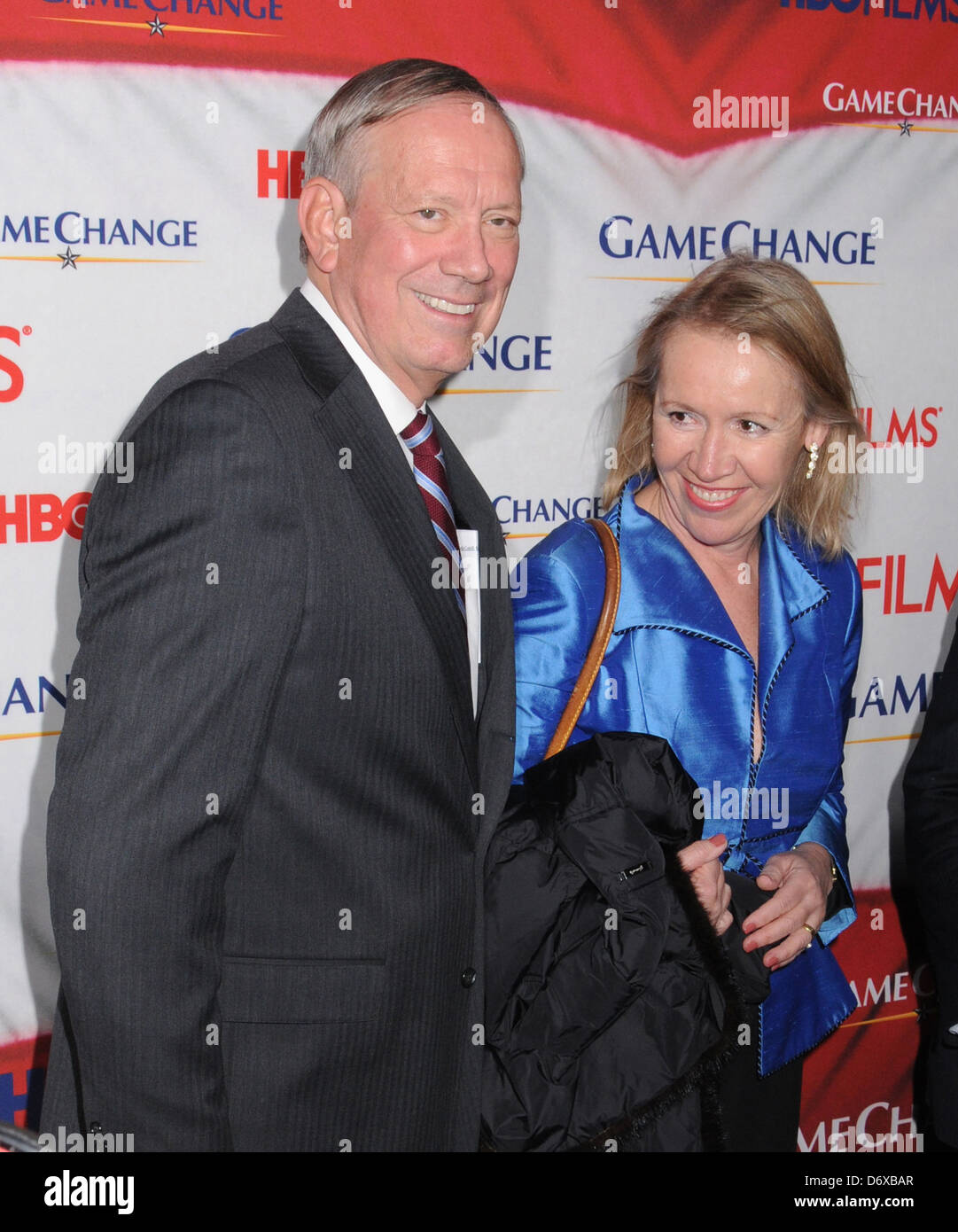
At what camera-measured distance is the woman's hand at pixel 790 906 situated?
6.03 ft

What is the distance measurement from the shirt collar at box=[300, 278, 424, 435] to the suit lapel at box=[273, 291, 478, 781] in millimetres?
75

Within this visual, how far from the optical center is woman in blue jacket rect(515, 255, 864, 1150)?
184cm

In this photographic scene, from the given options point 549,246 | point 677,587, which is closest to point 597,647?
point 677,587

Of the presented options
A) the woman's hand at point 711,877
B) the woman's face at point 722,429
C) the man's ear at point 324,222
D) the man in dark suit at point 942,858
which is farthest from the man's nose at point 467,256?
the man in dark suit at point 942,858

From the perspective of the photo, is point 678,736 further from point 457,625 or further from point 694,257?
point 694,257

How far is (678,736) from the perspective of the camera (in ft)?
6.06

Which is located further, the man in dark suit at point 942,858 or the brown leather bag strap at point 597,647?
the man in dark suit at point 942,858

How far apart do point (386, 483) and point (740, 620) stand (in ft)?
2.73

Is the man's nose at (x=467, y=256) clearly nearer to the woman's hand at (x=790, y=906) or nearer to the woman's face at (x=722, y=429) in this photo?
the woman's face at (x=722, y=429)

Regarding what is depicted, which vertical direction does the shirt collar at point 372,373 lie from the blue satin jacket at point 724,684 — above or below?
above

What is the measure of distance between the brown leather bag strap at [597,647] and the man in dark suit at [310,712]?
0.17 m

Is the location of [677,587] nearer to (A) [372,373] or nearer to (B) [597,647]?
(B) [597,647]

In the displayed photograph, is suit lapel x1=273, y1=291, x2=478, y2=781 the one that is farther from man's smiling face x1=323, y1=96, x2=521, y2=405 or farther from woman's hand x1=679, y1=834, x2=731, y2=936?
woman's hand x1=679, y1=834, x2=731, y2=936

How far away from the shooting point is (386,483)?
1376 millimetres
